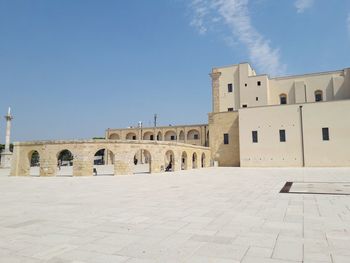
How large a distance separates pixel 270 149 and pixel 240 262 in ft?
88.3

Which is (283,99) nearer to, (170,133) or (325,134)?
(325,134)

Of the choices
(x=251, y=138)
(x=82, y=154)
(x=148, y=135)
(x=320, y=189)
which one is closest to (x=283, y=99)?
(x=251, y=138)

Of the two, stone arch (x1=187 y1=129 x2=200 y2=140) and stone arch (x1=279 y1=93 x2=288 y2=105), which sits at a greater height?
stone arch (x1=279 y1=93 x2=288 y2=105)

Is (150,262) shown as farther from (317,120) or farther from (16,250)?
(317,120)

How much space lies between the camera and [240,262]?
360cm

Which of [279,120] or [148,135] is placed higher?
[148,135]

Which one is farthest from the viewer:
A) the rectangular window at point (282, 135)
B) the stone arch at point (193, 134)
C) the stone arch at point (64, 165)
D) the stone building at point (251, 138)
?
the stone arch at point (193, 134)

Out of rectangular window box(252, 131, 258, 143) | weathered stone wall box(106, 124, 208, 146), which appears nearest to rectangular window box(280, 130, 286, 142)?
rectangular window box(252, 131, 258, 143)

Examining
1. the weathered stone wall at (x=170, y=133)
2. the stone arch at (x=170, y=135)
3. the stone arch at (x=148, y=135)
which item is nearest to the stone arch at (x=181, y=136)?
the weathered stone wall at (x=170, y=133)

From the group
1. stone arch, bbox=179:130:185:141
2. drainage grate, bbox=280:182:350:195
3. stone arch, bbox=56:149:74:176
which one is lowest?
drainage grate, bbox=280:182:350:195

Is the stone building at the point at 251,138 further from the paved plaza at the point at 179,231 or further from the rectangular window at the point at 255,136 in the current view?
the paved plaza at the point at 179,231

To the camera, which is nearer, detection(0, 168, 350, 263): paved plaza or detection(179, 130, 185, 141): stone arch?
detection(0, 168, 350, 263): paved plaza

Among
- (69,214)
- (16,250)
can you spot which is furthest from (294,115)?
(16,250)

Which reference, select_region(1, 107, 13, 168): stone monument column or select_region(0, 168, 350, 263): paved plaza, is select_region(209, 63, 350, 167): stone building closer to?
select_region(0, 168, 350, 263): paved plaza
